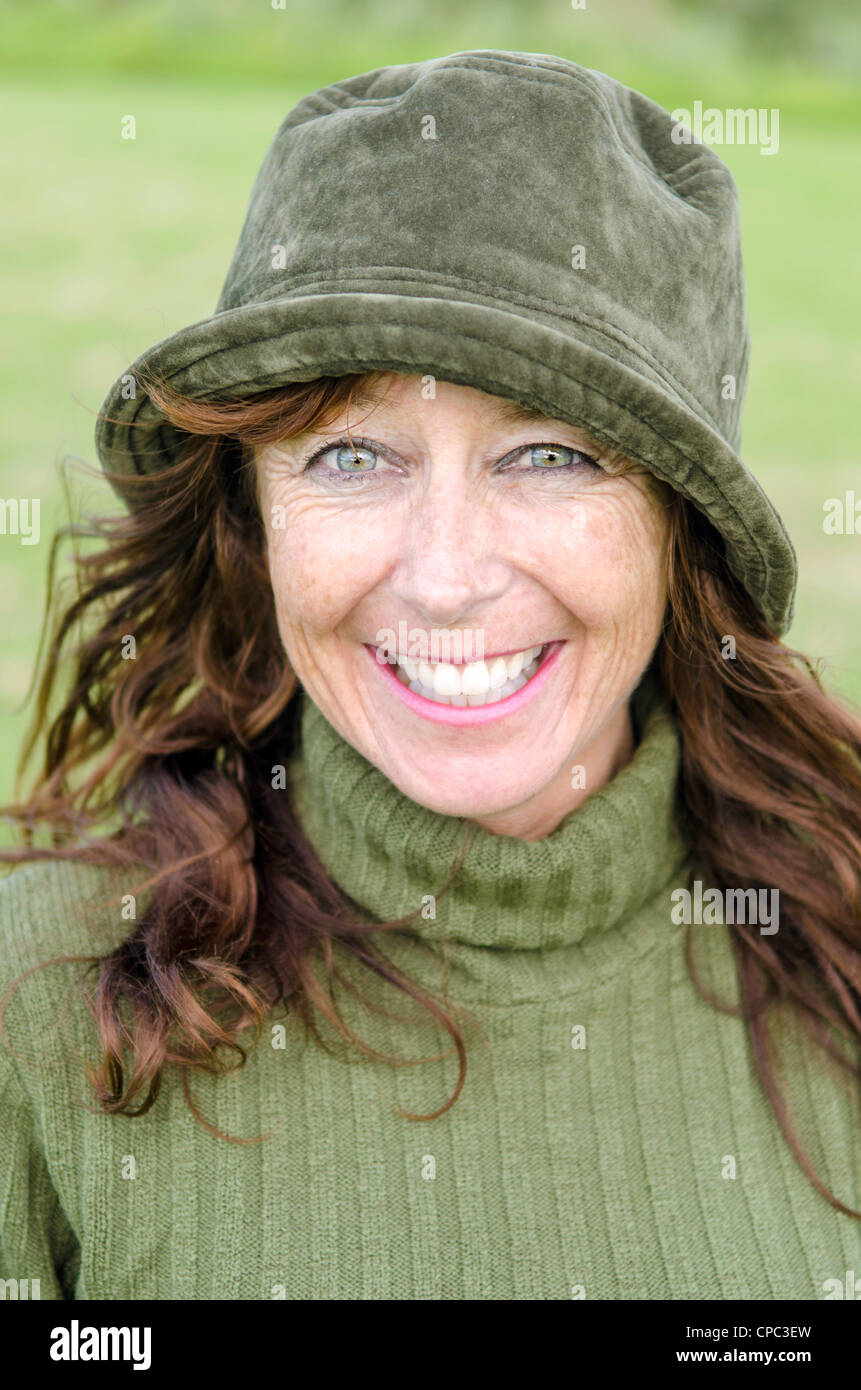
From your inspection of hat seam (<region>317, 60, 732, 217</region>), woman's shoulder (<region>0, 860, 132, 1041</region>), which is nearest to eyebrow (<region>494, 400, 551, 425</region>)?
hat seam (<region>317, 60, 732, 217</region>)

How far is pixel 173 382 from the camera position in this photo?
1.76 m

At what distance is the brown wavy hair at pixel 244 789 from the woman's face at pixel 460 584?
0.09m

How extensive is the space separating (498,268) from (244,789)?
85cm

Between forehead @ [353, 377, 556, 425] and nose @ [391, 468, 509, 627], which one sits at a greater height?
forehead @ [353, 377, 556, 425]

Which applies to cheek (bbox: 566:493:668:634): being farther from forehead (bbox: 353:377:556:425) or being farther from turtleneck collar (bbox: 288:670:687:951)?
turtleneck collar (bbox: 288:670:687:951)

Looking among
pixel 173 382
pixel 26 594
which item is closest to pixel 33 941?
pixel 173 382

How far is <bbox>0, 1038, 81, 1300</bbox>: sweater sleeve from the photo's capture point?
180 cm

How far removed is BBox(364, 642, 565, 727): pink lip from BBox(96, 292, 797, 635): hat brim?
0.27 metres

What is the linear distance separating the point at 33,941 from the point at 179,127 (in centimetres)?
814

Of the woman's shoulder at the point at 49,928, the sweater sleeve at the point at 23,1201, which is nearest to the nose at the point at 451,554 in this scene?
the woman's shoulder at the point at 49,928

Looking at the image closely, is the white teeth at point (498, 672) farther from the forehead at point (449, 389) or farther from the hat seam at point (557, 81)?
the hat seam at point (557, 81)

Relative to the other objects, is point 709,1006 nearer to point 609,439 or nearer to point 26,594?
point 609,439

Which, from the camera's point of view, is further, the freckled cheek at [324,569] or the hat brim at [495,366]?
the freckled cheek at [324,569]

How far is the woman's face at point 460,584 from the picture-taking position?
168cm
